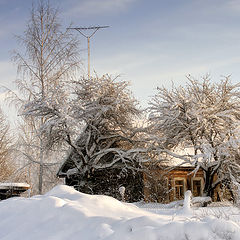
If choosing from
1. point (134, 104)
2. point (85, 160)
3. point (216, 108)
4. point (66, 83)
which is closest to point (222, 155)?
point (216, 108)

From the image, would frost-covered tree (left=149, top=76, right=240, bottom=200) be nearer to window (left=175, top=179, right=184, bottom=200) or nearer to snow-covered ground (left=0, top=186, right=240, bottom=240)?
window (left=175, top=179, right=184, bottom=200)

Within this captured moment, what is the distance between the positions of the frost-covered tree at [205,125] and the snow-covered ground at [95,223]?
7.73 m

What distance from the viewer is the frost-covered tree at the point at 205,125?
15492 millimetres

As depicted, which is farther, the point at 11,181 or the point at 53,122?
the point at 11,181

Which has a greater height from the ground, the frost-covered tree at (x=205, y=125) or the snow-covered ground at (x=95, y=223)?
the frost-covered tree at (x=205, y=125)

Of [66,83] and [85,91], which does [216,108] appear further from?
[66,83]

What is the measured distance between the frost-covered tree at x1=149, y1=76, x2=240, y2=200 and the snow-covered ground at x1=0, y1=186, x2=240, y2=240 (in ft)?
25.3

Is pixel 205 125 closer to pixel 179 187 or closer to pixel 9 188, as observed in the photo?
pixel 179 187

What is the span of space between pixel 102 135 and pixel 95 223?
1411 centimetres

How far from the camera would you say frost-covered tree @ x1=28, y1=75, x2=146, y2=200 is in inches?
732

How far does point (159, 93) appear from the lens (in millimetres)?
17844

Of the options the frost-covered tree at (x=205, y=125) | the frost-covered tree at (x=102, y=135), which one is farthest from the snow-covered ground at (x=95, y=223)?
the frost-covered tree at (x=102, y=135)

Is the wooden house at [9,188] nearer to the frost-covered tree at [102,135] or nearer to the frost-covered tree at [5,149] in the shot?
the frost-covered tree at [102,135]

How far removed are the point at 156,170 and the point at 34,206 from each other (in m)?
12.5
